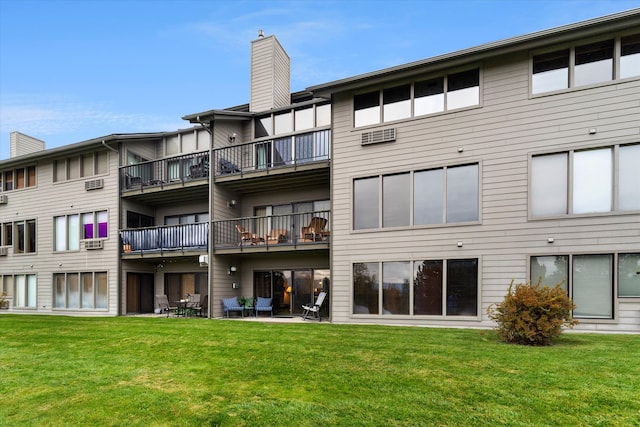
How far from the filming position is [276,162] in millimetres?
13211

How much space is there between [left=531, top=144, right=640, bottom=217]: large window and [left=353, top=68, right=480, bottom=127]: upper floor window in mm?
2645

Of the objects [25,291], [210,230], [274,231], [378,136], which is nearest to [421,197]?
[378,136]

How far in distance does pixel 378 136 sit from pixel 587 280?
6.50 metres

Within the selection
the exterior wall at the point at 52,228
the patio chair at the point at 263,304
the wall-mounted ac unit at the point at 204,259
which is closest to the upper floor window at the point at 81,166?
the exterior wall at the point at 52,228

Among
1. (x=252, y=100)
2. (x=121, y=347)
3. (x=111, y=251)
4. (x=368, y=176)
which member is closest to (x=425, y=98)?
(x=368, y=176)

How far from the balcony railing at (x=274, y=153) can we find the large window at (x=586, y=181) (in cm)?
617

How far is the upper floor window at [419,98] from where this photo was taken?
34.2 ft

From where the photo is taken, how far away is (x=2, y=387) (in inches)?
207

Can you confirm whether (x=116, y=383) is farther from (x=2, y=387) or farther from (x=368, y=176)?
(x=368, y=176)

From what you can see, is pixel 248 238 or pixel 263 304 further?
pixel 263 304

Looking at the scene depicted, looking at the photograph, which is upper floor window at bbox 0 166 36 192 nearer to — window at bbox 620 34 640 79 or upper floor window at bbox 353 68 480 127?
upper floor window at bbox 353 68 480 127

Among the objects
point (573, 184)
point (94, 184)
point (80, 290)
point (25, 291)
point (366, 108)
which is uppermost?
point (366, 108)

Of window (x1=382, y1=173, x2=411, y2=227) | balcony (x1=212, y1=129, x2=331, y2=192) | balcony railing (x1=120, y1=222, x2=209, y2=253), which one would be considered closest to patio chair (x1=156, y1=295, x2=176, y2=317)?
balcony railing (x1=120, y1=222, x2=209, y2=253)

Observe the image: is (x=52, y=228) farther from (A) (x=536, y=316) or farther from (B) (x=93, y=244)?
(A) (x=536, y=316)
